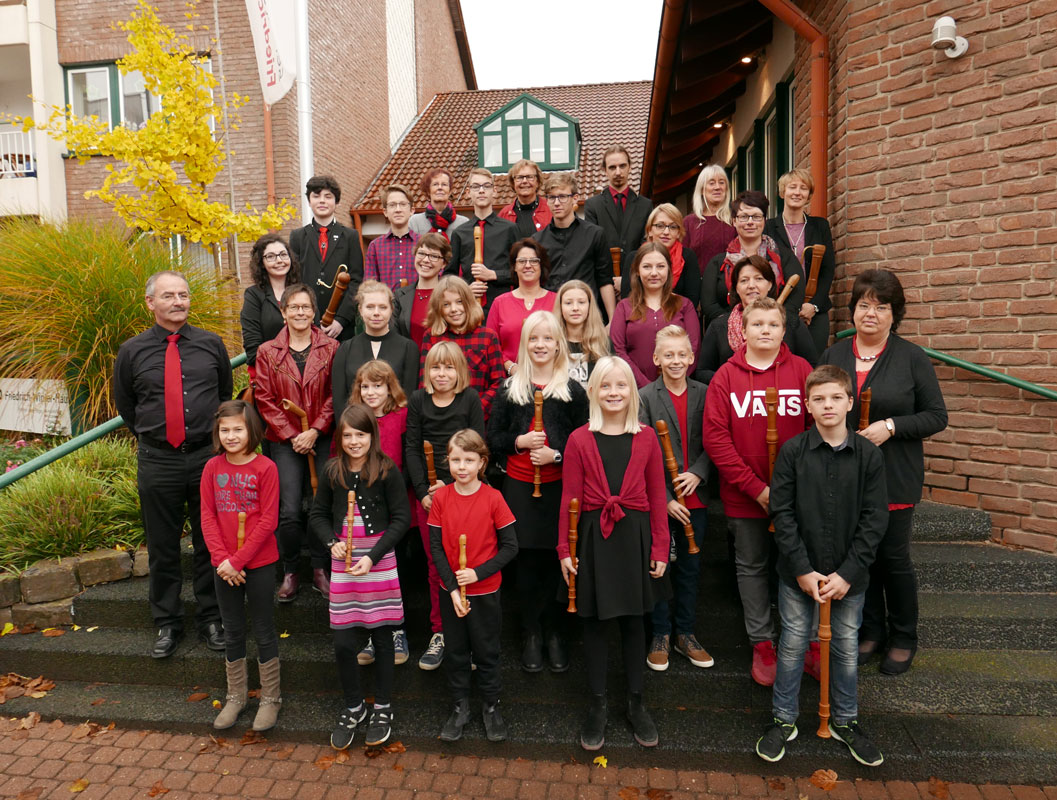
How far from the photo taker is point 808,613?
3396mm

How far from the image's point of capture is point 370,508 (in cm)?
366

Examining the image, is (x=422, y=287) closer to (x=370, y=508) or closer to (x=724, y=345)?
(x=370, y=508)

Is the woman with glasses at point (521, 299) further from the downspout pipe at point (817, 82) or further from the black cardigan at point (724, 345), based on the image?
the downspout pipe at point (817, 82)

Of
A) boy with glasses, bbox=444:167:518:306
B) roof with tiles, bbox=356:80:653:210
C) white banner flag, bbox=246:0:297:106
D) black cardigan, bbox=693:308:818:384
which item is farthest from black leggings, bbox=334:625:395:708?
roof with tiles, bbox=356:80:653:210

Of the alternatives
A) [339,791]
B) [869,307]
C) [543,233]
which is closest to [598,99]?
[543,233]

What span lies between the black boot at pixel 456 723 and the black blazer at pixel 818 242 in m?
3.44

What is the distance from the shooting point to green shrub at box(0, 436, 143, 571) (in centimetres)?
498

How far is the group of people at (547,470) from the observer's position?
3.42 meters

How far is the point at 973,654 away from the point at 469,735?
2.82 metres

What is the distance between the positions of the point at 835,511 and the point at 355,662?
2.50 metres

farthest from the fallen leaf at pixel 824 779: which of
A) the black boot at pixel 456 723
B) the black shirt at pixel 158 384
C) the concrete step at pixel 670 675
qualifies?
the black shirt at pixel 158 384

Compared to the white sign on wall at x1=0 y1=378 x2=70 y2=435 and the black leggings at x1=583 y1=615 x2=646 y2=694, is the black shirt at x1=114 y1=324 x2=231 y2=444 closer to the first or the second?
the black leggings at x1=583 y1=615 x2=646 y2=694

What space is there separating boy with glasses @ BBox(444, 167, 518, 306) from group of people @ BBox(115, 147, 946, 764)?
672mm

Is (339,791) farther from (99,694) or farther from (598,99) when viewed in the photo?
(598,99)
